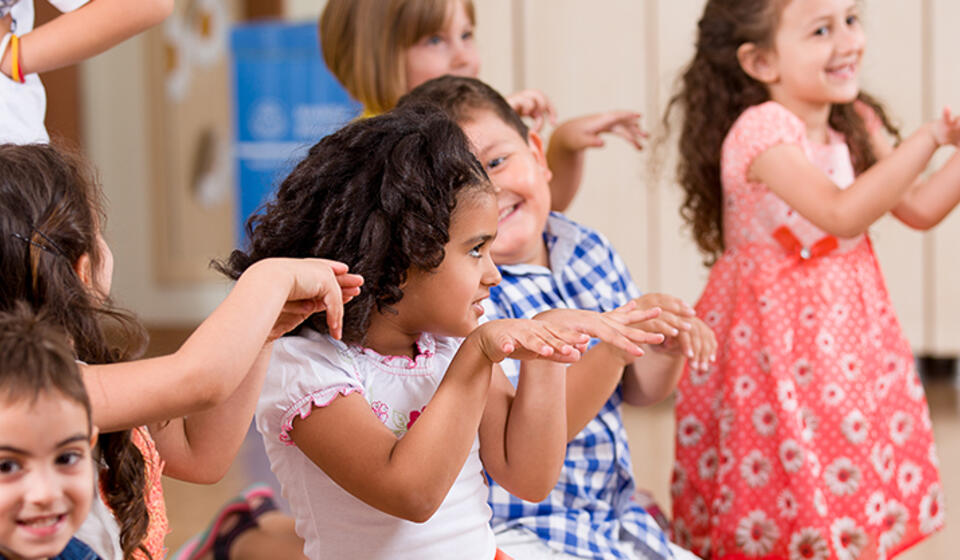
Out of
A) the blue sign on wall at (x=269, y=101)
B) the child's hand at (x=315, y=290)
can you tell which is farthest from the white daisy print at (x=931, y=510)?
the blue sign on wall at (x=269, y=101)

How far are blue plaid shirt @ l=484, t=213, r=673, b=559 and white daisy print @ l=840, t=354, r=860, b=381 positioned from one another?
350 mm

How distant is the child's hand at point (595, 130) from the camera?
1677mm

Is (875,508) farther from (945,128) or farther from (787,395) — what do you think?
(945,128)

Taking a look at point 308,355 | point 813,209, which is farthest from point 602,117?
point 308,355

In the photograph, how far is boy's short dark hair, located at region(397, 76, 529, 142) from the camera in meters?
1.33

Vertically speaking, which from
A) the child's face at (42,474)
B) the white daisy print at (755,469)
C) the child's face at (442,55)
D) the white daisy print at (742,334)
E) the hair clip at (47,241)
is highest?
the child's face at (442,55)

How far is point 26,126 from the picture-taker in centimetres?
130

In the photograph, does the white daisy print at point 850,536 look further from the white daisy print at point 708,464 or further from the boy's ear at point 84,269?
the boy's ear at point 84,269

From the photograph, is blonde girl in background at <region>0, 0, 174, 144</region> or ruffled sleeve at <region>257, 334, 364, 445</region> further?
blonde girl in background at <region>0, 0, 174, 144</region>

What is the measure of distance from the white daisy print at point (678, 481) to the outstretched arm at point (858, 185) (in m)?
0.45

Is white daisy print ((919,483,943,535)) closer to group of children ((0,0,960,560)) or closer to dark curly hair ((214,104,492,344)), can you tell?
group of children ((0,0,960,560))

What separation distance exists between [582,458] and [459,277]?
418mm

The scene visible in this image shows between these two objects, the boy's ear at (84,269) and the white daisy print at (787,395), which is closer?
the boy's ear at (84,269)

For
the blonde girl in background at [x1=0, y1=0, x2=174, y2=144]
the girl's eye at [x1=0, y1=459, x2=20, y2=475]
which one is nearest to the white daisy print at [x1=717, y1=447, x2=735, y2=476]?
the blonde girl in background at [x1=0, y1=0, x2=174, y2=144]
